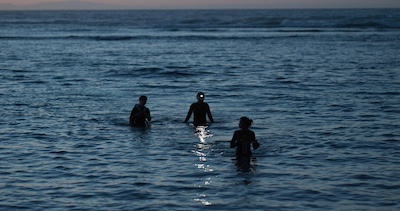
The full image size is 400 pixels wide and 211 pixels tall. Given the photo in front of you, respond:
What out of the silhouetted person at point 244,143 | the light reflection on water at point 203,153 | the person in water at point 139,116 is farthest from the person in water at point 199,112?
the silhouetted person at point 244,143

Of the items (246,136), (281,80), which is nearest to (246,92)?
(281,80)

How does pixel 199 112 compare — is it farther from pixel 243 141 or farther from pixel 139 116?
pixel 243 141

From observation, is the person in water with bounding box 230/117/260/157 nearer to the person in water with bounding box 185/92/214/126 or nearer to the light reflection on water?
the light reflection on water

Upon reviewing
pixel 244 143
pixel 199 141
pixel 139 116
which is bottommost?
pixel 199 141

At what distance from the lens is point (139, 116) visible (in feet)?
68.1

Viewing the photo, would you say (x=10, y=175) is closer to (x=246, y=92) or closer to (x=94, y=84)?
(x=246, y=92)

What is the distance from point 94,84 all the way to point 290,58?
→ 70.6ft

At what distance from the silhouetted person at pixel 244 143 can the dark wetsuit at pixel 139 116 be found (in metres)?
4.82

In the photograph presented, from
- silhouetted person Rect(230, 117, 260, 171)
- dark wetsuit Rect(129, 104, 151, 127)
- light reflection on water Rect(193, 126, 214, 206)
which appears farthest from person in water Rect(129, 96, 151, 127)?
silhouetted person Rect(230, 117, 260, 171)

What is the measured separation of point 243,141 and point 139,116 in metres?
5.37

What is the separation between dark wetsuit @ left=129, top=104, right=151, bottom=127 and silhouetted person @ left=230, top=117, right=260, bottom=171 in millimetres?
4818

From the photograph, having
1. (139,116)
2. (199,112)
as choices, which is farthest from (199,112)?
(139,116)

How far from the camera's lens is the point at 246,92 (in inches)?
1238

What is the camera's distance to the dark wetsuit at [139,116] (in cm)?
2069
